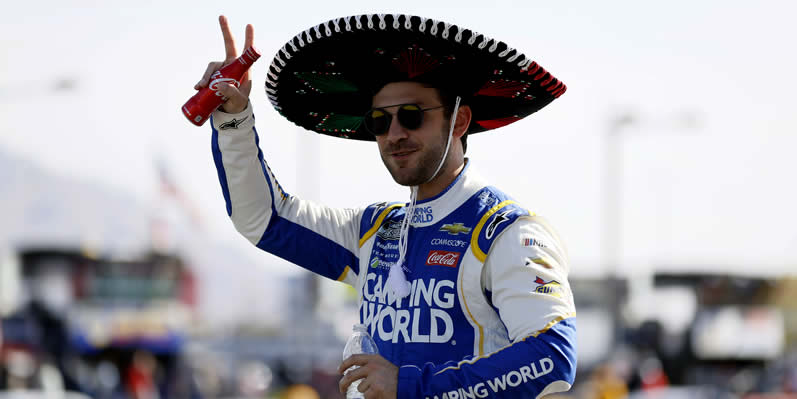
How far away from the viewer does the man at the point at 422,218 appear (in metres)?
2.56

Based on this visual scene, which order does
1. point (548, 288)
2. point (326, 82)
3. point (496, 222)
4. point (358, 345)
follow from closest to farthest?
point (548, 288), point (496, 222), point (358, 345), point (326, 82)

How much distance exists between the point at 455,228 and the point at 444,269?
15 centimetres

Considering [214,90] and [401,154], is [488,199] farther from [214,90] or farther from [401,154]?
[214,90]

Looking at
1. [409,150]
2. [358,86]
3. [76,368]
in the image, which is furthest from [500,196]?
[76,368]

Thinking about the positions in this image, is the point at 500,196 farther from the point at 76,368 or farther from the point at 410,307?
the point at 76,368

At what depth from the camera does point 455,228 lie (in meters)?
2.88

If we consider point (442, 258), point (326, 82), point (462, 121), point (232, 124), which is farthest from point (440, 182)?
point (232, 124)

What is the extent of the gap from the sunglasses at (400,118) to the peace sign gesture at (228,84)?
0.42m

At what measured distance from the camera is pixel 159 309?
64.1 ft

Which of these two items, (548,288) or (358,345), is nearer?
(548,288)

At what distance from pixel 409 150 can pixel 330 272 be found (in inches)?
25.2

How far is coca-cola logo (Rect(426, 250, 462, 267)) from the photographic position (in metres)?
2.79

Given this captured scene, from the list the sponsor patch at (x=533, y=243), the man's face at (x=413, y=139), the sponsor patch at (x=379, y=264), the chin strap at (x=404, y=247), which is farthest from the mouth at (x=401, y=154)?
the sponsor patch at (x=533, y=243)

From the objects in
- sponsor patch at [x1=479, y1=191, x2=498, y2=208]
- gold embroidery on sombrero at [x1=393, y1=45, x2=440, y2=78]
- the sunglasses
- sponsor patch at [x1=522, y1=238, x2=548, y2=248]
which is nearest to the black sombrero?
gold embroidery on sombrero at [x1=393, y1=45, x2=440, y2=78]
